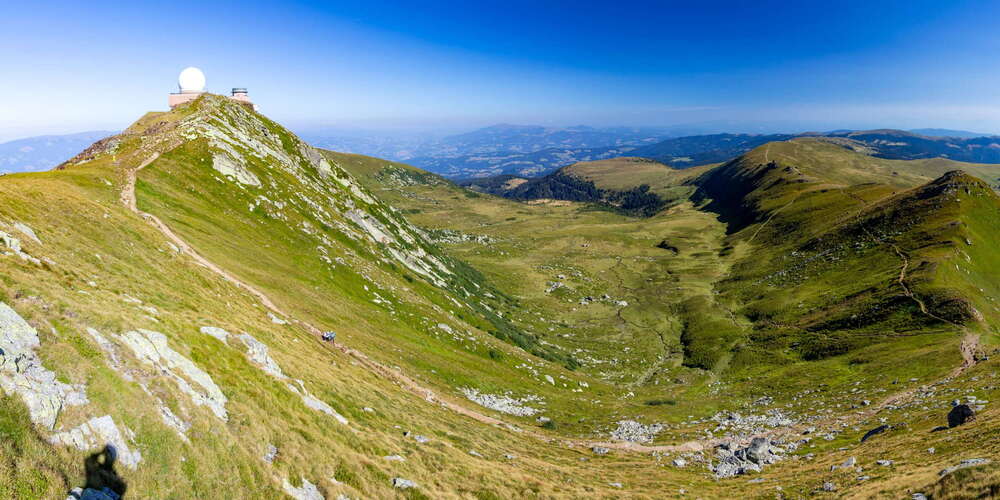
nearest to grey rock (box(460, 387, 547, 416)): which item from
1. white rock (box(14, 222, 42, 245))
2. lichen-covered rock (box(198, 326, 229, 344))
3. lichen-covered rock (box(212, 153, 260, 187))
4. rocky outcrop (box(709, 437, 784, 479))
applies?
rocky outcrop (box(709, 437, 784, 479))

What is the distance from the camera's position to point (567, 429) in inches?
1843

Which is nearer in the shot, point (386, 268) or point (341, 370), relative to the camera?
point (341, 370)

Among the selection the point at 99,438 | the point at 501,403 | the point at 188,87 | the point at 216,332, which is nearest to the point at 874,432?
the point at 501,403

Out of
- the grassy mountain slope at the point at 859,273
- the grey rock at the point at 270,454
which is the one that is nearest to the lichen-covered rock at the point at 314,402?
the grey rock at the point at 270,454

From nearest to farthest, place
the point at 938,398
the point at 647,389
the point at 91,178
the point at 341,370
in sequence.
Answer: the point at 341,370 < the point at 938,398 < the point at 91,178 < the point at 647,389

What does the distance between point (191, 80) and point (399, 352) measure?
107 metres

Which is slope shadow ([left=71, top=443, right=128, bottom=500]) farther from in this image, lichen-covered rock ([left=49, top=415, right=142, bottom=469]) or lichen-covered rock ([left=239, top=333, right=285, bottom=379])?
lichen-covered rock ([left=239, top=333, right=285, bottom=379])

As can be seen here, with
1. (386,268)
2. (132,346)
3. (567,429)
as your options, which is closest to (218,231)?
(386,268)

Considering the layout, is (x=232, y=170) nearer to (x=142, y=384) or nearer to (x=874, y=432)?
(x=142, y=384)

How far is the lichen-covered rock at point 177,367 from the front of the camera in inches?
734

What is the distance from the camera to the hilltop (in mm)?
16875

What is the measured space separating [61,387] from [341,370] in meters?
21.2

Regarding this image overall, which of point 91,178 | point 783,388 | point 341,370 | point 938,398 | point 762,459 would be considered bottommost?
Answer: point 783,388

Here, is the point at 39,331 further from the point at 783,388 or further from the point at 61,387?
the point at 783,388
